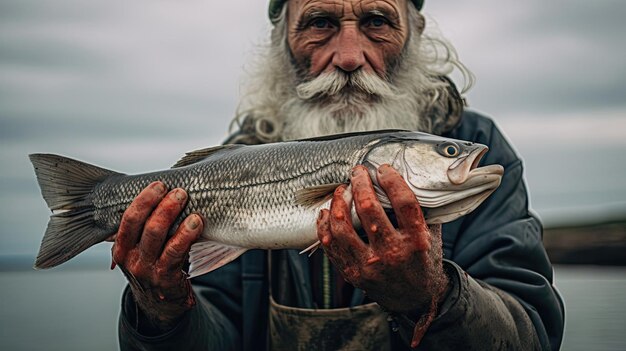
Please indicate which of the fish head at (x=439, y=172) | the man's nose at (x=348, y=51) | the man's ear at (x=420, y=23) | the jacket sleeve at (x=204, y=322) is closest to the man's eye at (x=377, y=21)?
the man's nose at (x=348, y=51)

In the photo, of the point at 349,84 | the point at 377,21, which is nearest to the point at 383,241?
the point at 349,84

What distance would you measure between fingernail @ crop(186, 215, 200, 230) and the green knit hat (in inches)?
97.3

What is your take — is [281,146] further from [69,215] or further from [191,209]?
[69,215]

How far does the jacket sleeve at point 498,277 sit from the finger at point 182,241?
1.06m

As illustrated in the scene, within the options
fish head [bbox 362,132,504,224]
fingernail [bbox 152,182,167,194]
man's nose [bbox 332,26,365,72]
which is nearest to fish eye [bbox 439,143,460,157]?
fish head [bbox 362,132,504,224]

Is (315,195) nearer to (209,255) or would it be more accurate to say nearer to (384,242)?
(384,242)

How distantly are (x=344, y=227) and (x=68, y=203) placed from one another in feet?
4.97

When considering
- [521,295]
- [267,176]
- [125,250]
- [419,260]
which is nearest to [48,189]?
[125,250]

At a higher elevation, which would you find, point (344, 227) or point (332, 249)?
point (344, 227)

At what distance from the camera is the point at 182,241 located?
9.23 ft

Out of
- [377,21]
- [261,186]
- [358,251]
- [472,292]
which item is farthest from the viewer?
[377,21]

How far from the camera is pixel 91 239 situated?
3051 mm

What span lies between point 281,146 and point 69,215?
1163mm

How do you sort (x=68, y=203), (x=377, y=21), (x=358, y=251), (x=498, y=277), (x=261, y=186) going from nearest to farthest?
1. (x=358, y=251)
2. (x=261, y=186)
3. (x=68, y=203)
4. (x=498, y=277)
5. (x=377, y=21)
